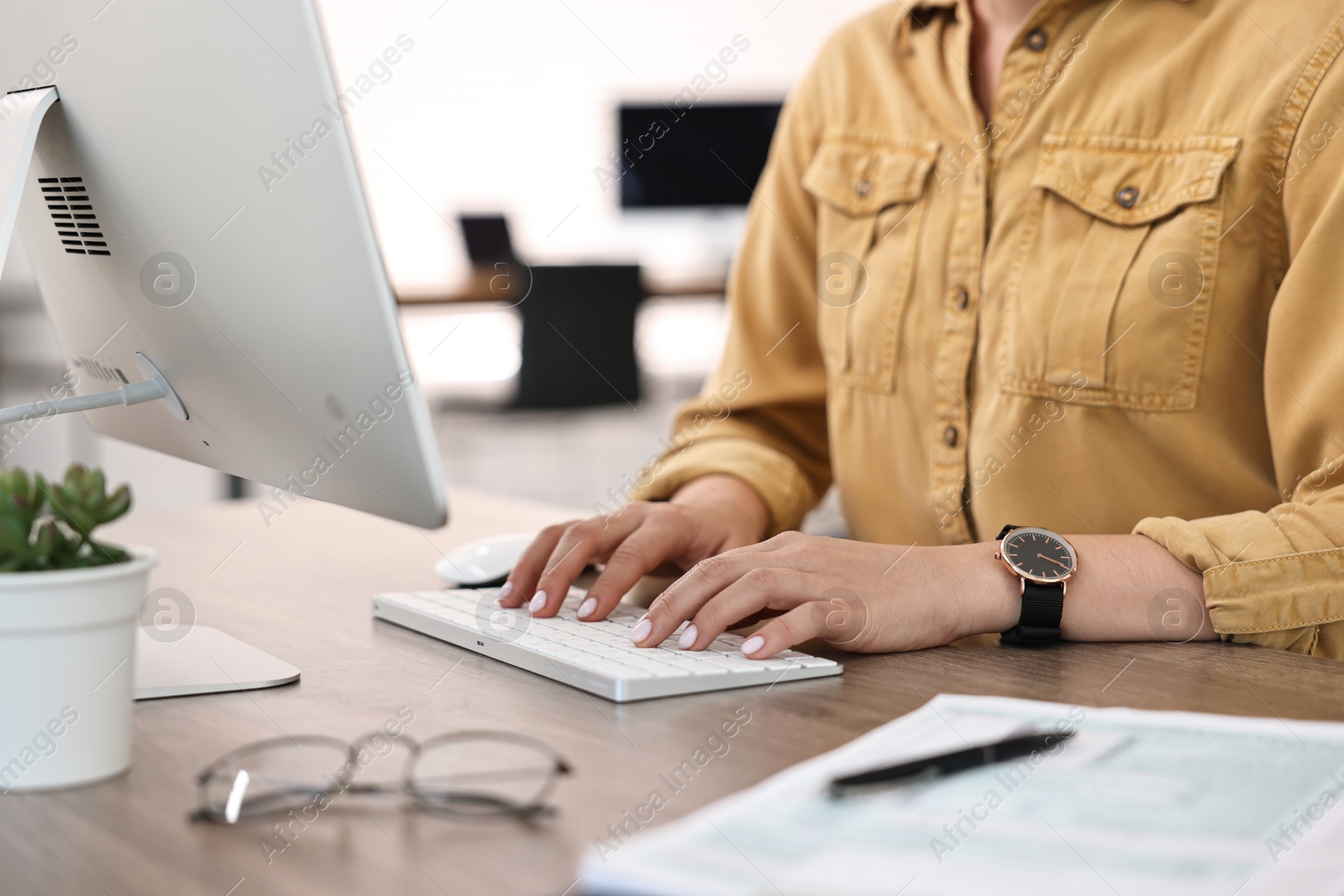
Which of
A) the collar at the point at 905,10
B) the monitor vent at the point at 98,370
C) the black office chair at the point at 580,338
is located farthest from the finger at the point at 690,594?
the black office chair at the point at 580,338

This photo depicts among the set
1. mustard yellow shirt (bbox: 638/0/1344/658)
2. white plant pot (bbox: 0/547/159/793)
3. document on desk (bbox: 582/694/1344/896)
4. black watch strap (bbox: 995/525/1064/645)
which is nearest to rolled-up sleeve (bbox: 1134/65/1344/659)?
mustard yellow shirt (bbox: 638/0/1344/658)

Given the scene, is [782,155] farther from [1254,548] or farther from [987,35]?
[1254,548]

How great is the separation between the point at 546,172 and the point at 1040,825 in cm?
→ 495

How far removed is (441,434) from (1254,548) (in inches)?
180

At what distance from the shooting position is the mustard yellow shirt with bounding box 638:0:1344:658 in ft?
3.18

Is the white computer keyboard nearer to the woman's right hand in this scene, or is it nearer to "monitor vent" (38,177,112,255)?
the woman's right hand

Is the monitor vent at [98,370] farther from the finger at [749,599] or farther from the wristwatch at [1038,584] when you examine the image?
the wristwatch at [1038,584]

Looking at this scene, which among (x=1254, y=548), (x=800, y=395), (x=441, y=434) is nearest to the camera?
(x=1254, y=548)

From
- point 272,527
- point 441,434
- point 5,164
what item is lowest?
point 441,434

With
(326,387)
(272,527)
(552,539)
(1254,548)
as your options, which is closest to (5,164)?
(326,387)

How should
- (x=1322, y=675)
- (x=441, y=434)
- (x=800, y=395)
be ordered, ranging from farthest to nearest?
1. (x=441, y=434)
2. (x=800, y=395)
3. (x=1322, y=675)

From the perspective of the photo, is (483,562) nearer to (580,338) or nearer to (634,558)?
(634,558)

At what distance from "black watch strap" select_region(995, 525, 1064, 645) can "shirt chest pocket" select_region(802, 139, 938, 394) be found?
47cm

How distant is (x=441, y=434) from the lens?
5230mm
